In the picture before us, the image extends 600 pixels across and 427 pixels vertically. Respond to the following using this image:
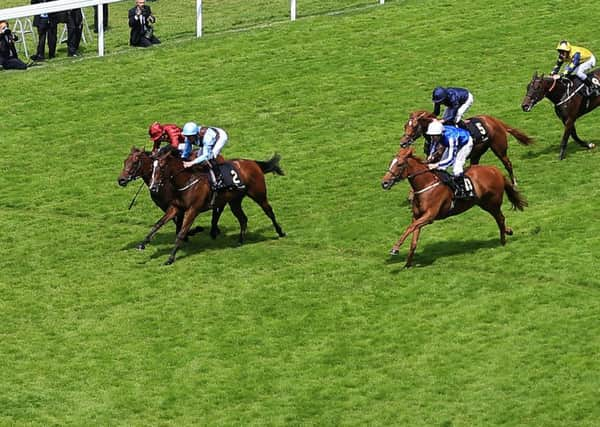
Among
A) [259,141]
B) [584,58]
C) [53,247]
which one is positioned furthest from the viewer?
[259,141]

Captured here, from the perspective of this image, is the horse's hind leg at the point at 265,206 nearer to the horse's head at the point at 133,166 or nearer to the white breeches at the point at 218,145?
the white breeches at the point at 218,145

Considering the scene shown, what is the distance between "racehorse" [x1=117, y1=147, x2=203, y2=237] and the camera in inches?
974

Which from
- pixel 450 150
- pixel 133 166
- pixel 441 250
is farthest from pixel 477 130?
pixel 133 166

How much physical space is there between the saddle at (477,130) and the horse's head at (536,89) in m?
1.90

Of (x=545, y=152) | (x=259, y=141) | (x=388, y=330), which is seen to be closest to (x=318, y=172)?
(x=259, y=141)

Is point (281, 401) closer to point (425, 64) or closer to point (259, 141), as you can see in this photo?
point (259, 141)

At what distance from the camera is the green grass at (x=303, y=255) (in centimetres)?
2005

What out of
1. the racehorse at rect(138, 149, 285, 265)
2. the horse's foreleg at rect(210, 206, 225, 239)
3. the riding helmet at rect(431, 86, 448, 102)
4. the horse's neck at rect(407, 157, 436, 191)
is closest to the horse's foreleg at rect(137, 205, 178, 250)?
the racehorse at rect(138, 149, 285, 265)

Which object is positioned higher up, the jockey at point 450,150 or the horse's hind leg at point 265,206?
the jockey at point 450,150

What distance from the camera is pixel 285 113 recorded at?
32.8 m

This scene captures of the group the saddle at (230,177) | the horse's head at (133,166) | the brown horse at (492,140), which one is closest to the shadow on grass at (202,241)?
the saddle at (230,177)

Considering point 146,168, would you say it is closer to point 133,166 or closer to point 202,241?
point 133,166

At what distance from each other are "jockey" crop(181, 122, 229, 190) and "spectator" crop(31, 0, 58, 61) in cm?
1235

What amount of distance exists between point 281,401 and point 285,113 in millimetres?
13813
